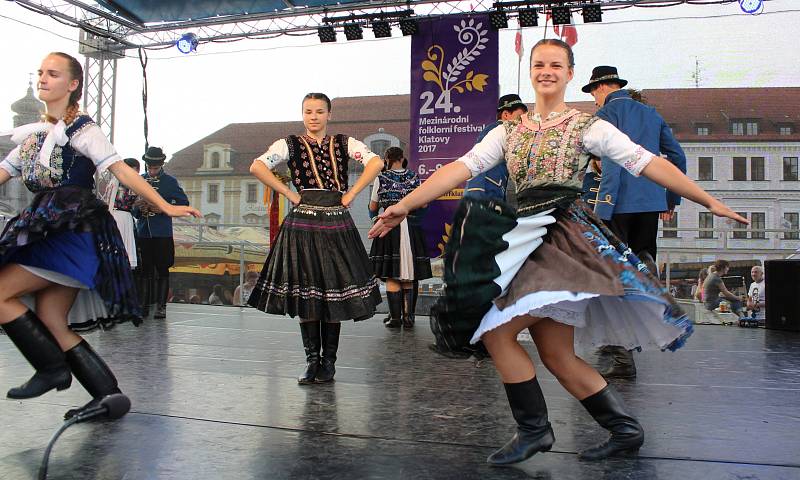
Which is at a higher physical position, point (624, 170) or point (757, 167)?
point (757, 167)

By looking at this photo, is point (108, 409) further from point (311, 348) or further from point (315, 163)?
point (315, 163)

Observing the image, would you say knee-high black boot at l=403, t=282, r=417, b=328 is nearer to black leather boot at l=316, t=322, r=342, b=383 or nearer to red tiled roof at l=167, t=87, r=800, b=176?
black leather boot at l=316, t=322, r=342, b=383

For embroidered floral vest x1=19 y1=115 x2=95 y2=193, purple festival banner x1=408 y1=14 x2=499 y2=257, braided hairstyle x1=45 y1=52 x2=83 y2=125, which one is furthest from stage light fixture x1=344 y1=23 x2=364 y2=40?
embroidered floral vest x1=19 y1=115 x2=95 y2=193

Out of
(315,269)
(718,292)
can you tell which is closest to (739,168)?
(718,292)

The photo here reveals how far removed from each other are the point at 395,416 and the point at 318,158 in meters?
1.43

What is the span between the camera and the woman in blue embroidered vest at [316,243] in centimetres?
365

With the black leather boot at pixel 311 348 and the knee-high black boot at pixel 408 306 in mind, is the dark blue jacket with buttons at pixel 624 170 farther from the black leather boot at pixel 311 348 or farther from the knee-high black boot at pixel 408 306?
the knee-high black boot at pixel 408 306

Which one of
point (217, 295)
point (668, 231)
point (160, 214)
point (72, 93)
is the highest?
point (72, 93)

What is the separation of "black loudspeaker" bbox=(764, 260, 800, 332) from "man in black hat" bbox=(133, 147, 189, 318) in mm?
5470

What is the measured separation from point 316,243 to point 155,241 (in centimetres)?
385

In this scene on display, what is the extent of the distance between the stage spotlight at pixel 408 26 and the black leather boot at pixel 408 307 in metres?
3.40

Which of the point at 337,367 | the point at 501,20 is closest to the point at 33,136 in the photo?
the point at 337,367

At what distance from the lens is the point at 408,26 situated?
8.45 m

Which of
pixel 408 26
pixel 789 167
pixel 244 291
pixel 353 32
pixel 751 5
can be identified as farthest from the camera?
pixel 789 167
